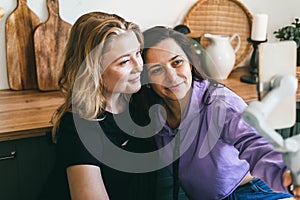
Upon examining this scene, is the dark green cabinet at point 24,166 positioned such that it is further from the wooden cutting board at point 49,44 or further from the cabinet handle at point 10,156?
the wooden cutting board at point 49,44

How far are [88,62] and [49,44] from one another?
629 mm

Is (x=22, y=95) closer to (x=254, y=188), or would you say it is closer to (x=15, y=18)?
(x=15, y=18)

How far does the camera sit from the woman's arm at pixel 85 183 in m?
1.13

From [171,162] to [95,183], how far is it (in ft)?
1.12

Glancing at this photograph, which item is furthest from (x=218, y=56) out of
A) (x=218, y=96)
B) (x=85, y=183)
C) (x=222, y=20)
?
(x=85, y=183)

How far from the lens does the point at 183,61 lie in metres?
1.27

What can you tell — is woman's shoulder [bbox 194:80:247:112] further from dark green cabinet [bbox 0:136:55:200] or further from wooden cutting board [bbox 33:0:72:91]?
wooden cutting board [bbox 33:0:72:91]

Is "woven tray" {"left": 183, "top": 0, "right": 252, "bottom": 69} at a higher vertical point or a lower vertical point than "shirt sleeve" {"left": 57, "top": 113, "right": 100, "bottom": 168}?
higher

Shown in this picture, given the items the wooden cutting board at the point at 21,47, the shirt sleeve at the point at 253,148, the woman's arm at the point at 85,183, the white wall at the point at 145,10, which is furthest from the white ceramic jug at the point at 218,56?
the woman's arm at the point at 85,183

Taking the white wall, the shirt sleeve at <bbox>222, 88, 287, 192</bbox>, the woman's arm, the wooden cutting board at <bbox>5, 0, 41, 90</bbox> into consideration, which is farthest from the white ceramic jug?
the woman's arm

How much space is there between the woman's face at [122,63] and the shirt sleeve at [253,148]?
0.99 feet

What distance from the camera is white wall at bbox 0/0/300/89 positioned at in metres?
1.77

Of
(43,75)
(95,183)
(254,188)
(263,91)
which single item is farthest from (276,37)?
(263,91)

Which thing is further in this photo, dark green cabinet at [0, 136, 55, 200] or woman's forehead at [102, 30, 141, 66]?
dark green cabinet at [0, 136, 55, 200]
